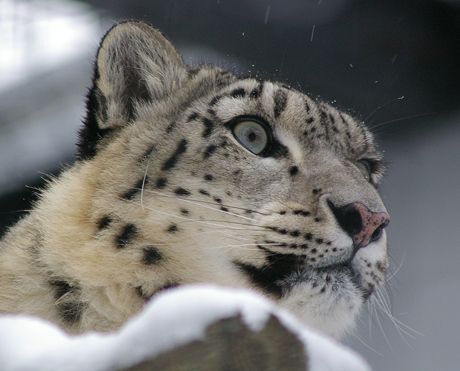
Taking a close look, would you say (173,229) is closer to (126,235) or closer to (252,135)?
(126,235)

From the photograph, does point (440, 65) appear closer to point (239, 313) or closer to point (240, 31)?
Result: point (240, 31)

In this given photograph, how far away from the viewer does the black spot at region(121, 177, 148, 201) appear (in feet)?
4.93

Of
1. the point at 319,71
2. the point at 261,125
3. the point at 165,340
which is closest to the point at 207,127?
the point at 261,125

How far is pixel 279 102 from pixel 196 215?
1.71 ft

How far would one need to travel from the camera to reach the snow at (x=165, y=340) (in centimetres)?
71

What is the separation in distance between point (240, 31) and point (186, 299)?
300 cm

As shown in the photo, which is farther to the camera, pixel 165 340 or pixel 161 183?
pixel 161 183

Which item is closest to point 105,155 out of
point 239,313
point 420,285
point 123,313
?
point 123,313

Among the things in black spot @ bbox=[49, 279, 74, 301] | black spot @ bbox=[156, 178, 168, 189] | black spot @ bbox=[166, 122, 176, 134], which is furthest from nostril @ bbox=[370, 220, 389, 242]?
black spot @ bbox=[49, 279, 74, 301]

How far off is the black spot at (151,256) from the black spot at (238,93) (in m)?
0.60

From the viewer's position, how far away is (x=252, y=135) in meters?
1.68

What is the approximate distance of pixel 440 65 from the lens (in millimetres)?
3953

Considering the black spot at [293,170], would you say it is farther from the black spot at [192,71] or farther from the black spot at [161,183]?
the black spot at [192,71]

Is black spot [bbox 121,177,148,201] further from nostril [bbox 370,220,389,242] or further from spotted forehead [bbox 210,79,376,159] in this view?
nostril [bbox 370,220,389,242]
